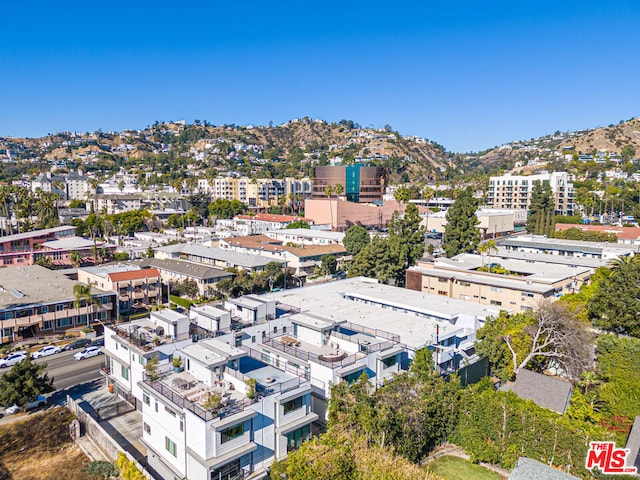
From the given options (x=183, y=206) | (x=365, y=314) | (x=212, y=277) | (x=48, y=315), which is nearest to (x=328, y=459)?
(x=365, y=314)

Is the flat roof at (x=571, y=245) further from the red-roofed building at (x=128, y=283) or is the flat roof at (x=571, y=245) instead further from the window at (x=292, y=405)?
the window at (x=292, y=405)

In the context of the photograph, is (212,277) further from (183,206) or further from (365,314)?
(183,206)

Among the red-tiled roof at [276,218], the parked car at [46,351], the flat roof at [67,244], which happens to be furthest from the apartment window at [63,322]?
the red-tiled roof at [276,218]

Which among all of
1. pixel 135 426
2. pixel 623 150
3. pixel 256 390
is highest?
pixel 623 150

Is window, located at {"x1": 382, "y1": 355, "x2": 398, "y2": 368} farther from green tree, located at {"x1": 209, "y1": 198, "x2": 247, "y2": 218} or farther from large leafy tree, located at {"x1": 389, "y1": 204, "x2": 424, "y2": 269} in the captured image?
green tree, located at {"x1": 209, "y1": 198, "x2": 247, "y2": 218}

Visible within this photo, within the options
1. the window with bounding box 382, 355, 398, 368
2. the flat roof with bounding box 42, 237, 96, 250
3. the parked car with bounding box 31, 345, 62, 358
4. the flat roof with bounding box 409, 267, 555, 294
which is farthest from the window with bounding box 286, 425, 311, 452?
the flat roof with bounding box 42, 237, 96, 250

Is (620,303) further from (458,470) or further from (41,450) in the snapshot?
(41,450)

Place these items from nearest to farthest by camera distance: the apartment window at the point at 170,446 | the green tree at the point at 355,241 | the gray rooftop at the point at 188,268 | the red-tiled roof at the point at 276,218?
the apartment window at the point at 170,446, the gray rooftop at the point at 188,268, the green tree at the point at 355,241, the red-tiled roof at the point at 276,218
